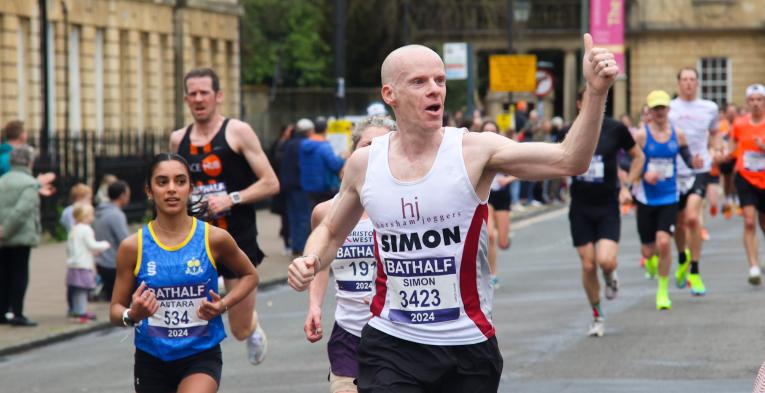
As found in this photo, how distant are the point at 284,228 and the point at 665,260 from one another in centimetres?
1015

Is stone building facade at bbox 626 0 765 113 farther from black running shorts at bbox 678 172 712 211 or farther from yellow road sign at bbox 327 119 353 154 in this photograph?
black running shorts at bbox 678 172 712 211

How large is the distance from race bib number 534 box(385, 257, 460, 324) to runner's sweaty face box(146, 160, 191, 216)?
166 cm

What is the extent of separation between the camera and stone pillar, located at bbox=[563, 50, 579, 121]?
73.1m

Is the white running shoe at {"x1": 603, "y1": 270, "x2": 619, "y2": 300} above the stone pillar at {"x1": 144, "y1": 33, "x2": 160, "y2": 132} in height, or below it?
below

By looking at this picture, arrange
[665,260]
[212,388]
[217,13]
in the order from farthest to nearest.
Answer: [217,13]
[665,260]
[212,388]

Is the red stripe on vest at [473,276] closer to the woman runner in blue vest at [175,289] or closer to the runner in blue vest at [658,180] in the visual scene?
the woman runner in blue vest at [175,289]

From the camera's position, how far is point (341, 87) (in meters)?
31.2

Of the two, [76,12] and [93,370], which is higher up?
[76,12]

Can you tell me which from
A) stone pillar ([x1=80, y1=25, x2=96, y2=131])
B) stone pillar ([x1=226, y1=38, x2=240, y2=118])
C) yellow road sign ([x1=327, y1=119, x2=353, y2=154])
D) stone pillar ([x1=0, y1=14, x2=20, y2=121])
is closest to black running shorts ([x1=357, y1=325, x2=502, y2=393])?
yellow road sign ([x1=327, y1=119, x2=353, y2=154])

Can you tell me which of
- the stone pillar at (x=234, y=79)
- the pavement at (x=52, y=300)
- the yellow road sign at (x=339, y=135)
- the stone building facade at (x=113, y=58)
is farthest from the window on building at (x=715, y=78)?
the yellow road sign at (x=339, y=135)

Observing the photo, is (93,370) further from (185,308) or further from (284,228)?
(284,228)

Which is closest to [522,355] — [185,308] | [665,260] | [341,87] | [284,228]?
[665,260]

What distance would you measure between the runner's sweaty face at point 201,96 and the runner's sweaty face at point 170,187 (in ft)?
8.27

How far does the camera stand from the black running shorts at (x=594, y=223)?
1363 centimetres
